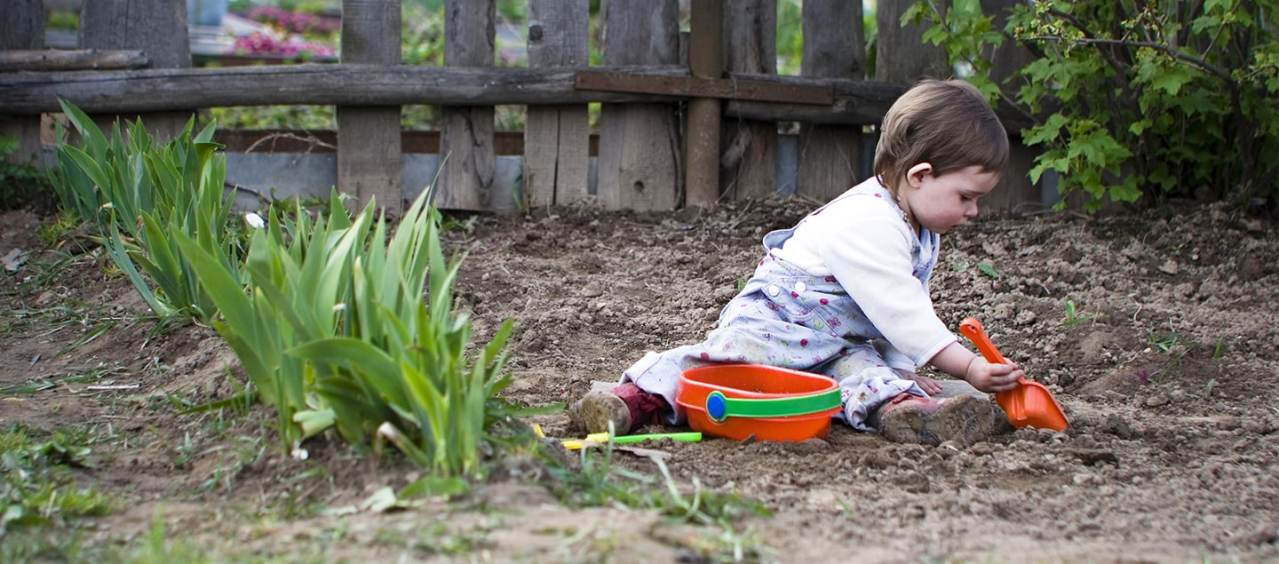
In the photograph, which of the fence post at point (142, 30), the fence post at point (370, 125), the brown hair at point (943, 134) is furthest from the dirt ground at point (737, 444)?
the fence post at point (142, 30)

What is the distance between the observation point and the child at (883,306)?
2.88m

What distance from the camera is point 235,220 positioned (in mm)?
4742

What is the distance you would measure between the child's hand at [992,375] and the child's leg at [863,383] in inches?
4.7

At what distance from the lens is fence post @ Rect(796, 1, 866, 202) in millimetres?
5270

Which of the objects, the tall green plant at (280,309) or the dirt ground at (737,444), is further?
the tall green plant at (280,309)

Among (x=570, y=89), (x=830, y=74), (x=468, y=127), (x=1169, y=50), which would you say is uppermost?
(x=1169, y=50)

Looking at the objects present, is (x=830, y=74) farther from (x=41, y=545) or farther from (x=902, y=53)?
(x=41, y=545)

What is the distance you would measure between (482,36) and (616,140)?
670mm

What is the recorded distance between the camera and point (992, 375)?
2.88 metres

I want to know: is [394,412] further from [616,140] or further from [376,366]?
[616,140]

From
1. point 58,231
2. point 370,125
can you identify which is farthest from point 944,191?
point 58,231

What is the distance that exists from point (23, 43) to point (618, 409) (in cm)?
343

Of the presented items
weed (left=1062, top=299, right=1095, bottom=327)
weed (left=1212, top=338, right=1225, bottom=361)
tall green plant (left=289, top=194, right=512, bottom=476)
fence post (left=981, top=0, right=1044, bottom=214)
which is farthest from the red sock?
fence post (left=981, top=0, right=1044, bottom=214)

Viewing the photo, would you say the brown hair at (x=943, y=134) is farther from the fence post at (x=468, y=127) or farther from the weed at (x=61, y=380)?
the fence post at (x=468, y=127)
